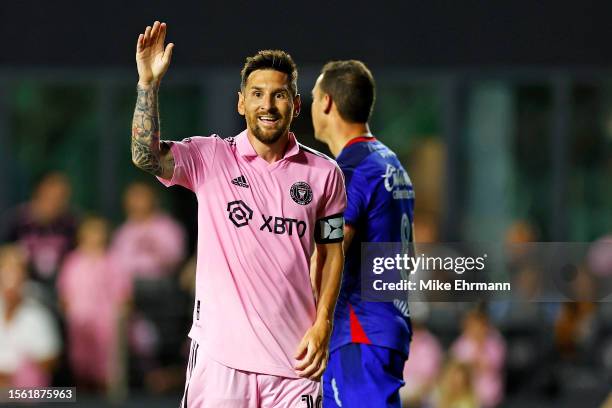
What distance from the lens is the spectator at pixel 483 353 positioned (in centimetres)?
1016

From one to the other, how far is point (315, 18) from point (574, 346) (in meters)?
3.59

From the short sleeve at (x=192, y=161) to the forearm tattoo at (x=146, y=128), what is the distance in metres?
0.12

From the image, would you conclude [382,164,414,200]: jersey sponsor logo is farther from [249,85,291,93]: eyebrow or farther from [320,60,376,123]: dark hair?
[249,85,291,93]: eyebrow

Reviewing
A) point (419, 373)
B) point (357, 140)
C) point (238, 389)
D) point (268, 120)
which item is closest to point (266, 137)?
point (268, 120)

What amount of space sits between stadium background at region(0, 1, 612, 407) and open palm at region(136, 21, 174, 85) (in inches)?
247

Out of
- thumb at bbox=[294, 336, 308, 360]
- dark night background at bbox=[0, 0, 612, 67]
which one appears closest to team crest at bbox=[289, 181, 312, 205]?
thumb at bbox=[294, 336, 308, 360]

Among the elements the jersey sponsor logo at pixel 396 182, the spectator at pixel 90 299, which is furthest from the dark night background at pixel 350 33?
the jersey sponsor logo at pixel 396 182

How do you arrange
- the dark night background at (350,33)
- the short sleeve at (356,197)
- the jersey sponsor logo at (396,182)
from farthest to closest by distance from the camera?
the dark night background at (350,33) → the jersey sponsor logo at (396,182) → the short sleeve at (356,197)

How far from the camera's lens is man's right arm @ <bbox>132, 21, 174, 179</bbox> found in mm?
4531

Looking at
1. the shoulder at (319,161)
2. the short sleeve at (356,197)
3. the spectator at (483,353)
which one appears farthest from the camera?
the spectator at (483,353)

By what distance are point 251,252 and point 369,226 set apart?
1019 mm

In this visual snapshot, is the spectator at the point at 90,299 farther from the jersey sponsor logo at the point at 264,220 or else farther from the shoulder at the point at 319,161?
the jersey sponsor logo at the point at 264,220

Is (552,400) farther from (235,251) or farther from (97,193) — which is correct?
(235,251)

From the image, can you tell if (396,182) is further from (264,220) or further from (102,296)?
(102,296)
